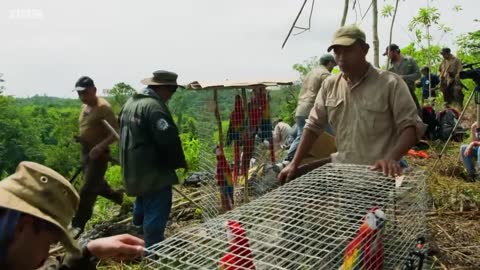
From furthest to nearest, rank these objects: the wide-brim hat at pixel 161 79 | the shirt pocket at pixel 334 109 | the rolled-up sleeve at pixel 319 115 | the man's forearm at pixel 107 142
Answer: the man's forearm at pixel 107 142, the wide-brim hat at pixel 161 79, the rolled-up sleeve at pixel 319 115, the shirt pocket at pixel 334 109

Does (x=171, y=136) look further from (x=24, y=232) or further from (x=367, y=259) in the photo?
(x=24, y=232)

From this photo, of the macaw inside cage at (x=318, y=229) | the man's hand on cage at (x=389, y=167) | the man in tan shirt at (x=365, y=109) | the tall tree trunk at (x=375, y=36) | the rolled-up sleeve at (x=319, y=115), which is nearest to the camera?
the macaw inside cage at (x=318, y=229)

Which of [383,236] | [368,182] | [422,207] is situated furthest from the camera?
[422,207]

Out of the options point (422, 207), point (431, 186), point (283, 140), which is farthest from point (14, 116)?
point (422, 207)

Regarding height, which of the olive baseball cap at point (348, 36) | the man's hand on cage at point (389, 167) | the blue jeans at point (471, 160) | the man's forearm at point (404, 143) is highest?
the olive baseball cap at point (348, 36)

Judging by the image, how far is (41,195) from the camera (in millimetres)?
1446

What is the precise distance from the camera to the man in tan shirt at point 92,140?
5.62m

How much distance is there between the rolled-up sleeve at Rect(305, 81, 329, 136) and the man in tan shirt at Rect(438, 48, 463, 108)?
8667 millimetres

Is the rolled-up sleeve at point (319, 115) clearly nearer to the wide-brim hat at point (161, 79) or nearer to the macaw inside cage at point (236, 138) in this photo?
the macaw inside cage at point (236, 138)

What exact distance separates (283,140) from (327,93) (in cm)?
464

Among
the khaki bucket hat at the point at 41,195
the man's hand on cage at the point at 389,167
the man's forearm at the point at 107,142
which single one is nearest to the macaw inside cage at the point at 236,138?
the man's forearm at the point at 107,142

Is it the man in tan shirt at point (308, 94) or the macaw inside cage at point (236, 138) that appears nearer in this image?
the macaw inside cage at point (236, 138)

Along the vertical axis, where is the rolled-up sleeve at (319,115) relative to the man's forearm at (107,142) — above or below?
above

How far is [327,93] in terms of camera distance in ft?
11.2
